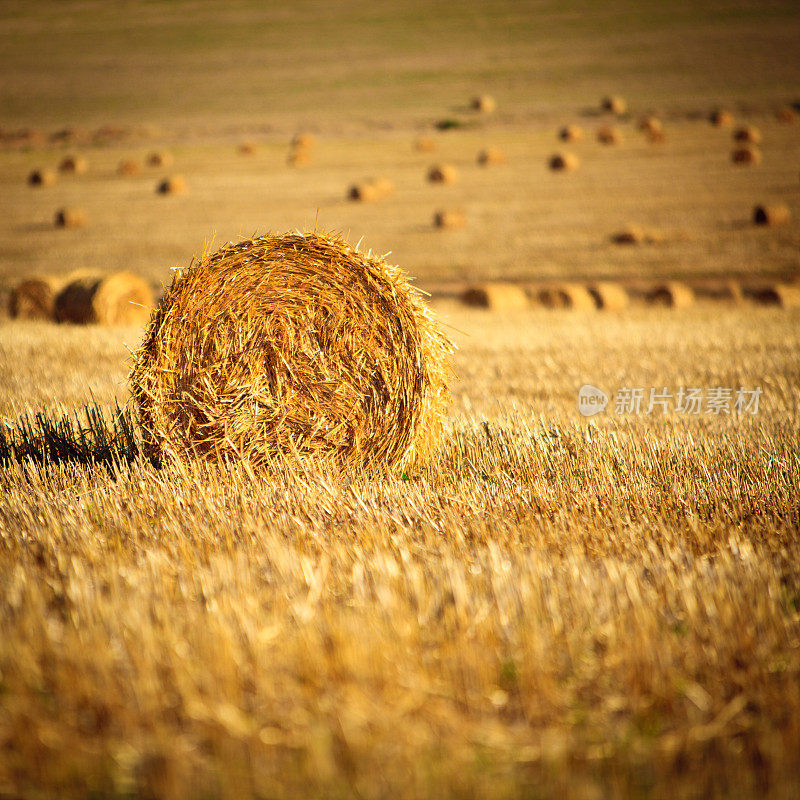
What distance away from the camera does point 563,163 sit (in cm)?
2944

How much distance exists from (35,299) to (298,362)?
922 cm

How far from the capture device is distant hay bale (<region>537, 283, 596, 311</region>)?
14.1m

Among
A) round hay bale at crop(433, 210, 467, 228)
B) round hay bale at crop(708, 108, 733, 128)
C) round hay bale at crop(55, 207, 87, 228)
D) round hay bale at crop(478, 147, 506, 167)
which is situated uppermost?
round hay bale at crop(708, 108, 733, 128)

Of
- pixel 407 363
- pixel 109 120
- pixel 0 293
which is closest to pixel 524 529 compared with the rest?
pixel 407 363

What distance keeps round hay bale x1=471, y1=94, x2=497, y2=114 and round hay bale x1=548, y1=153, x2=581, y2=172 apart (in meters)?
18.1

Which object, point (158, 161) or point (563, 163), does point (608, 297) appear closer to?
point (563, 163)

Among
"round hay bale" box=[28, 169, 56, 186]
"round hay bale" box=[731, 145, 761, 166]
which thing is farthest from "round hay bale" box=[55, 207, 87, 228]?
"round hay bale" box=[731, 145, 761, 166]

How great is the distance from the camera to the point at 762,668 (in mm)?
2328

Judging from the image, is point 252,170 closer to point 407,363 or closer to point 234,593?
point 407,363

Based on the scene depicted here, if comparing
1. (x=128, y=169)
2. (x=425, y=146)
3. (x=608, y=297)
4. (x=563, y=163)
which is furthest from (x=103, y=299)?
(x=425, y=146)

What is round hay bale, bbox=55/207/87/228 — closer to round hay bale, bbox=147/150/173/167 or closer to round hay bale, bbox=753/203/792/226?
round hay bale, bbox=147/150/173/167

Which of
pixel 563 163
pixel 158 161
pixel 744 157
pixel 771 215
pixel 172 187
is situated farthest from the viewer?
pixel 158 161

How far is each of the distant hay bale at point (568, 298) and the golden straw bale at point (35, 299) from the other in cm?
871

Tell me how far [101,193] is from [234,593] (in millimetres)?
29229
